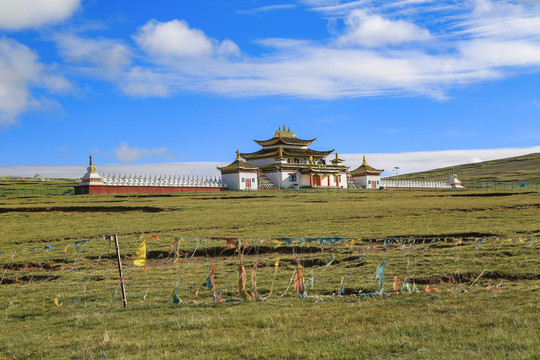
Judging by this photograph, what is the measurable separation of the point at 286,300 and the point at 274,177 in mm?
70171

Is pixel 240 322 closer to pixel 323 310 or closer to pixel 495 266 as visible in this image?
pixel 323 310

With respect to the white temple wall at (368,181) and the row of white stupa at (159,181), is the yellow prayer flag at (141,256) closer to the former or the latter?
the row of white stupa at (159,181)

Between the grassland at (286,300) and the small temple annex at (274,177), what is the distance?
36.3m

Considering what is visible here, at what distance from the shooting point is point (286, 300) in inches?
489

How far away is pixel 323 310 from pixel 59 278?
1059cm

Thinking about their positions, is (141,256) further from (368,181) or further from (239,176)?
(368,181)

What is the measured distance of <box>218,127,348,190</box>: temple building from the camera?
77.6 metres

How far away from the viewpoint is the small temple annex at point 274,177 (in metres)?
64.0

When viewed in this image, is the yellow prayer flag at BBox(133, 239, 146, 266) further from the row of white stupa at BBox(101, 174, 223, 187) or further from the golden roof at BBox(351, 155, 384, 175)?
the golden roof at BBox(351, 155, 384, 175)

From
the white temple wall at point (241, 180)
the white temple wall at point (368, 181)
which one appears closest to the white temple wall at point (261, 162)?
the white temple wall at point (241, 180)

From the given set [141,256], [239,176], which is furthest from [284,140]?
[141,256]

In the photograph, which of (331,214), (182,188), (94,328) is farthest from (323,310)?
(182,188)

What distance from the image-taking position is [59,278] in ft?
56.6

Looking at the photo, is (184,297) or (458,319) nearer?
(458,319)
